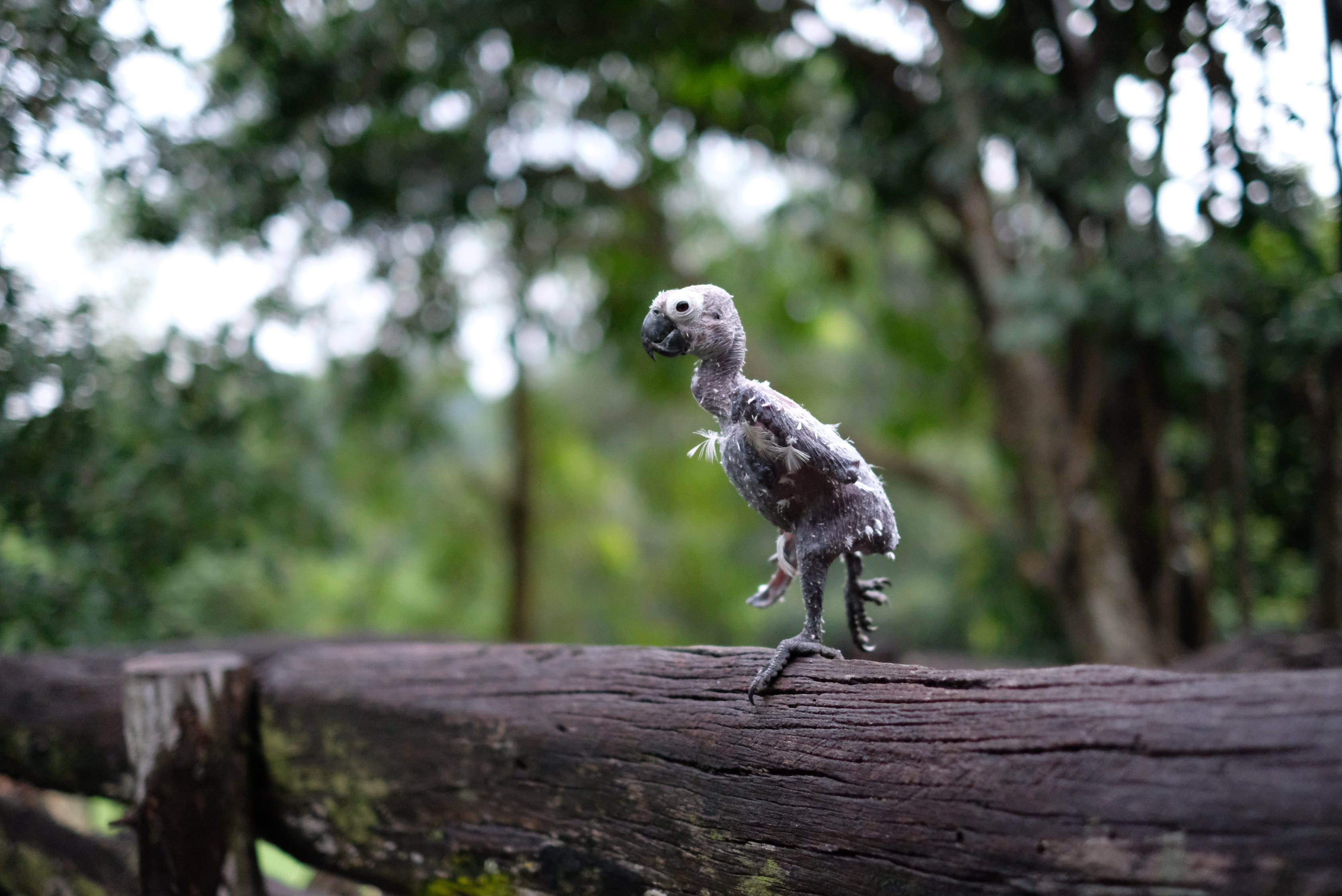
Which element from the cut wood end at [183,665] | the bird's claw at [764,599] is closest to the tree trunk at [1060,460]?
the bird's claw at [764,599]

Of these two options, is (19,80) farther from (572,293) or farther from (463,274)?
(572,293)

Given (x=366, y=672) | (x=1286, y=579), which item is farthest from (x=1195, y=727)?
(x=1286, y=579)

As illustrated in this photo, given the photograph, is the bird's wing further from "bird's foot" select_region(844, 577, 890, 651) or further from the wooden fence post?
the wooden fence post

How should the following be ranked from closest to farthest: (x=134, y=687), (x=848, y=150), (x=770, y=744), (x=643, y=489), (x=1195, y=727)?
(x=1195, y=727) → (x=770, y=744) → (x=134, y=687) → (x=848, y=150) → (x=643, y=489)

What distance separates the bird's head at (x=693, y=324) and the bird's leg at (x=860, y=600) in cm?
59

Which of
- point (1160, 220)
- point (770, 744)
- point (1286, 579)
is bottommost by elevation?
point (770, 744)

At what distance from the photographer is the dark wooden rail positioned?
1137mm

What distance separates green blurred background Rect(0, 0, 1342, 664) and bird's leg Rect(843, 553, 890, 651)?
88.3 inches

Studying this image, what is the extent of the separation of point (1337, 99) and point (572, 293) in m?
5.86

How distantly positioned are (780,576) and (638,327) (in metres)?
5.42

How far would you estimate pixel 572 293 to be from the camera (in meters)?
7.68

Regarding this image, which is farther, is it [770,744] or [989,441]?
[989,441]

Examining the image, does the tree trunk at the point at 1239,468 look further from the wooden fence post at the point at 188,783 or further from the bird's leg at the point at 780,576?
the wooden fence post at the point at 188,783

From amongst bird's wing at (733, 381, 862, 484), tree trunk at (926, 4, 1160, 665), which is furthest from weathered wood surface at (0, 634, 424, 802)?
tree trunk at (926, 4, 1160, 665)
